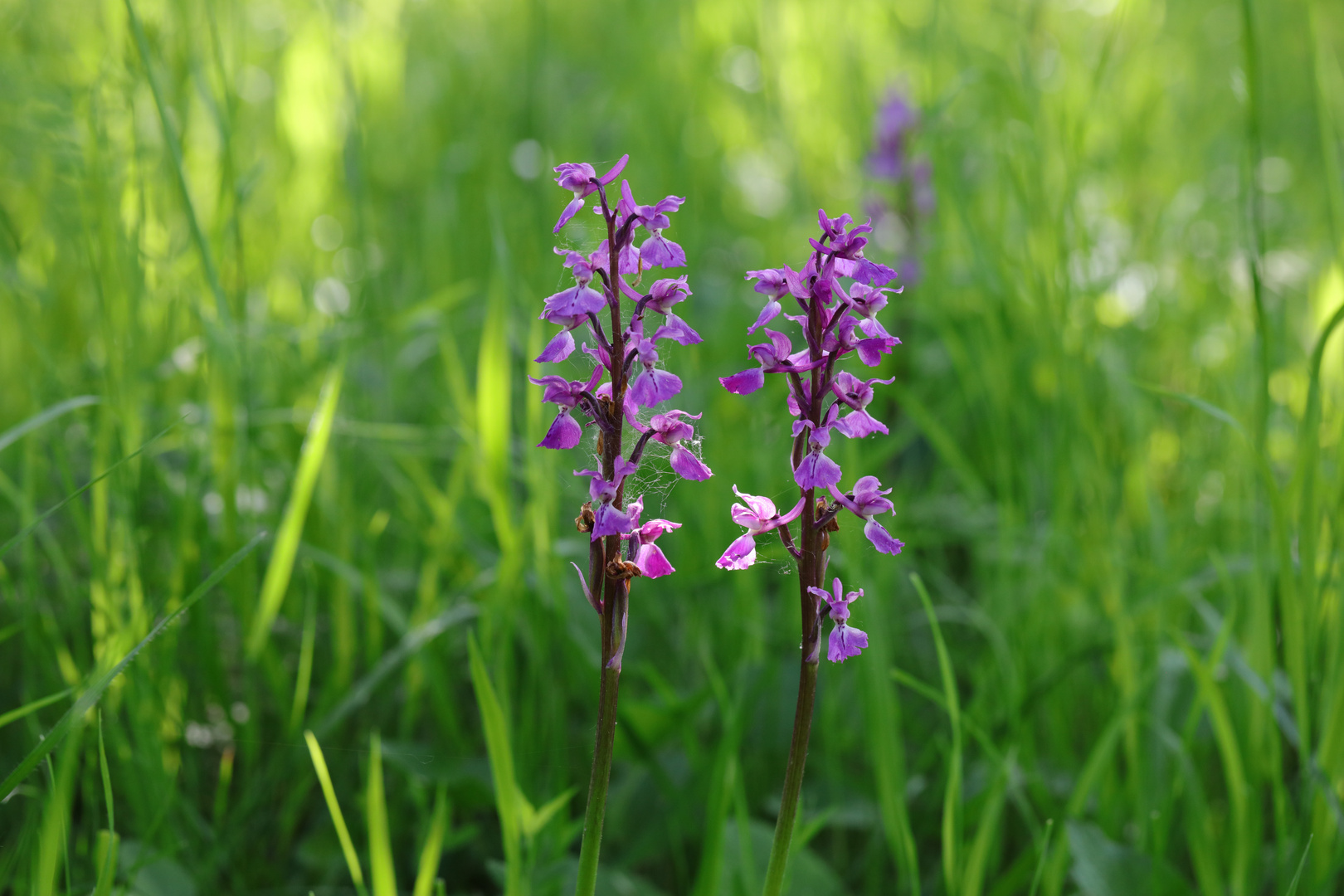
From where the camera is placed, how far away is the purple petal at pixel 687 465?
1.02m

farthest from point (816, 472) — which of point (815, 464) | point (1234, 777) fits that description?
point (1234, 777)

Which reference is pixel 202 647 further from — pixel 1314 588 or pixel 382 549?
pixel 1314 588

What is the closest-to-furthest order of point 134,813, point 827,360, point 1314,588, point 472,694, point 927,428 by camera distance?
point 827,360 < point 1314,588 < point 134,813 < point 472,694 < point 927,428

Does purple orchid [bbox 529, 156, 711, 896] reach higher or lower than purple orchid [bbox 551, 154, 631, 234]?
lower

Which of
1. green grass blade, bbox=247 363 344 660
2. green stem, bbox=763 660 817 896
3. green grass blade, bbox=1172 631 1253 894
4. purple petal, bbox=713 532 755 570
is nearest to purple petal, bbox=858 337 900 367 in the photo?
purple petal, bbox=713 532 755 570

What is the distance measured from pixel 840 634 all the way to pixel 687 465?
0.84 ft

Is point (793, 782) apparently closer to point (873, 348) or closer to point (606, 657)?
point (606, 657)

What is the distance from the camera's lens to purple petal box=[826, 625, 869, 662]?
105 cm

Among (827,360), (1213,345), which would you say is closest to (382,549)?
(827,360)

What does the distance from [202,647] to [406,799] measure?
538mm

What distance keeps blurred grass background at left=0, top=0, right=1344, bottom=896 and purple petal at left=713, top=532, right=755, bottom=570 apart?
28 centimetres

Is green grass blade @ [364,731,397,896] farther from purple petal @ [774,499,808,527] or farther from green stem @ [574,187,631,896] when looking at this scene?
purple petal @ [774,499,808,527]

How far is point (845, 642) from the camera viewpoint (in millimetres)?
1071

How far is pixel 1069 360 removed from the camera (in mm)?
2455
